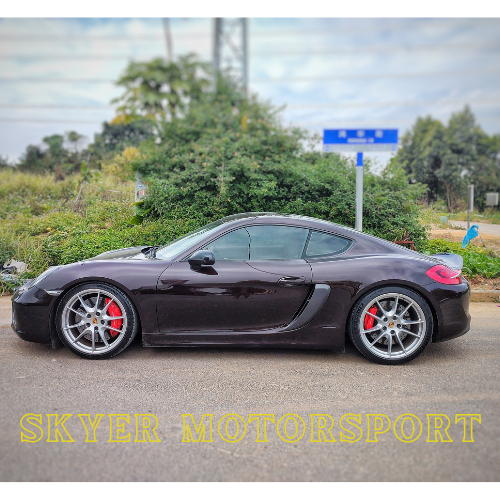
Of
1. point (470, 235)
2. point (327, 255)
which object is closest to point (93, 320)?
point (327, 255)

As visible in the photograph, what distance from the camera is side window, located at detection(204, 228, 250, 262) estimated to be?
13.8ft

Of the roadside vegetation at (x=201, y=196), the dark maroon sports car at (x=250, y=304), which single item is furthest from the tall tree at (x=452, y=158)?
the dark maroon sports car at (x=250, y=304)

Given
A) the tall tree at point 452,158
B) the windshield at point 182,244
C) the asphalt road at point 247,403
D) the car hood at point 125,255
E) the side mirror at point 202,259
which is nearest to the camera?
the asphalt road at point 247,403

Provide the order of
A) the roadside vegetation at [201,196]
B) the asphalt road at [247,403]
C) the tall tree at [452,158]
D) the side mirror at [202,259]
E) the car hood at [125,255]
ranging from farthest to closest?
the tall tree at [452,158] < the roadside vegetation at [201,196] < the car hood at [125,255] < the side mirror at [202,259] < the asphalt road at [247,403]

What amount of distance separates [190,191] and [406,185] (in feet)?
13.7

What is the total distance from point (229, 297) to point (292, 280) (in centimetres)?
57

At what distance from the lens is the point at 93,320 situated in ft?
13.4

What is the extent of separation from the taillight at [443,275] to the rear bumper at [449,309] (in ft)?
0.14

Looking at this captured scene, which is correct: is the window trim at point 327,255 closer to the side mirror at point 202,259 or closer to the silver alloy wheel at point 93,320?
the side mirror at point 202,259

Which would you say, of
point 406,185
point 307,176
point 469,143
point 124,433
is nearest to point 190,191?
point 307,176

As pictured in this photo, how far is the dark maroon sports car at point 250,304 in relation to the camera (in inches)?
159

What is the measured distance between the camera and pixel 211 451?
2.61 m

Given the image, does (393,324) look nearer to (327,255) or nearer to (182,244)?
(327,255)

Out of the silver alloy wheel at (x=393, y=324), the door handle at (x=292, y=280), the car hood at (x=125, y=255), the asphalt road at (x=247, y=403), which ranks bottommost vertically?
the asphalt road at (x=247, y=403)
